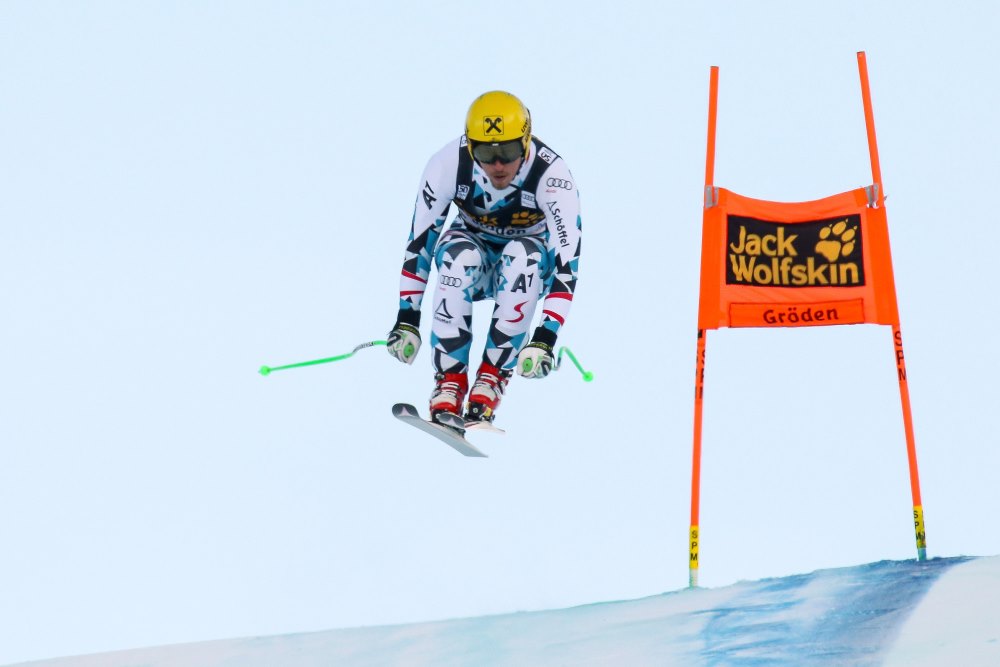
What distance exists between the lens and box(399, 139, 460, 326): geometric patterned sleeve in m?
11.9

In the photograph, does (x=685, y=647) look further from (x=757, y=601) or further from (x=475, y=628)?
(x=475, y=628)

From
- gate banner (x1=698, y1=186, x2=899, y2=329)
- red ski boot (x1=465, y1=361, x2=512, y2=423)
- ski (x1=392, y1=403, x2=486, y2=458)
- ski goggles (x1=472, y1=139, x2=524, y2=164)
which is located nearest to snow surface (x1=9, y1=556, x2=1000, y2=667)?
ski (x1=392, y1=403, x2=486, y2=458)

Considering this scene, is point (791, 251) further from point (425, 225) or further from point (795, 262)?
point (425, 225)

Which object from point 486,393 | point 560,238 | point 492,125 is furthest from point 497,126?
point 486,393

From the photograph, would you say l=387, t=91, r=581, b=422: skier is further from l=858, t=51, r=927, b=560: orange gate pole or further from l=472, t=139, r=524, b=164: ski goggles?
l=858, t=51, r=927, b=560: orange gate pole

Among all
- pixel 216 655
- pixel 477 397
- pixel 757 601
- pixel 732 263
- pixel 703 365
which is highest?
pixel 732 263

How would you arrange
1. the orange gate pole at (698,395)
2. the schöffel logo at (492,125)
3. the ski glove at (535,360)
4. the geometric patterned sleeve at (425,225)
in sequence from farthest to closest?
1. the orange gate pole at (698,395)
2. the geometric patterned sleeve at (425,225)
3. the ski glove at (535,360)
4. the schöffel logo at (492,125)

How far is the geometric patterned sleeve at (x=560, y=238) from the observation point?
A: 38.5 ft

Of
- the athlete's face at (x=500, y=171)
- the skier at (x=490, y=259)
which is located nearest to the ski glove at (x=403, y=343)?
the skier at (x=490, y=259)

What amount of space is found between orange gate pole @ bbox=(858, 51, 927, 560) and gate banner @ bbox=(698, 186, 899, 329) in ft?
0.37

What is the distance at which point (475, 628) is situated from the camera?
12773 millimetres

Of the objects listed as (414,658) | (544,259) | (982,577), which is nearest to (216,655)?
(414,658)

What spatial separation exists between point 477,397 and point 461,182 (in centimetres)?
155

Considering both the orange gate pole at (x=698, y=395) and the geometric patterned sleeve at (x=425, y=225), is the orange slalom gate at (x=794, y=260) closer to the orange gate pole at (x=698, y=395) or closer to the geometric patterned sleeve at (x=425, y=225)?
the orange gate pole at (x=698, y=395)
